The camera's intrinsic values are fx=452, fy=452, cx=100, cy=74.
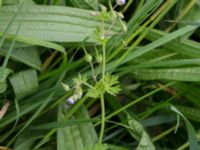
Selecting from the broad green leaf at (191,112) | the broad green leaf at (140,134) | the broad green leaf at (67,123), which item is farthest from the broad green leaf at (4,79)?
the broad green leaf at (191,112)

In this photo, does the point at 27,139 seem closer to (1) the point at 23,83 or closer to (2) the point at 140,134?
(1) the point at 23,83

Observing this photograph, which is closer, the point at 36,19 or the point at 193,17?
the point at 36,19

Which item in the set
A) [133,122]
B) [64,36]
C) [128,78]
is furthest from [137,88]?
[64,36]

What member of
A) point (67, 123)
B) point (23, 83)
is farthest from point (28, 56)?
point (67, 123)

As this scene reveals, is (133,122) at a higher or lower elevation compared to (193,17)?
lower

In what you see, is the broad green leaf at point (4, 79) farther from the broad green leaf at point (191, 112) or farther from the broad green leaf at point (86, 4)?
the broad green leaf at point (191, 112)

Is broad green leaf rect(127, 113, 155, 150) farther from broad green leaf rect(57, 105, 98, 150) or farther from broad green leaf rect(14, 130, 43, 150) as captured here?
broad green leaf rect(14, 130, 43, 150)

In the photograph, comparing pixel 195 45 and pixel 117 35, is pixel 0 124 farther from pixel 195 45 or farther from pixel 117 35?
pixel 195 45
